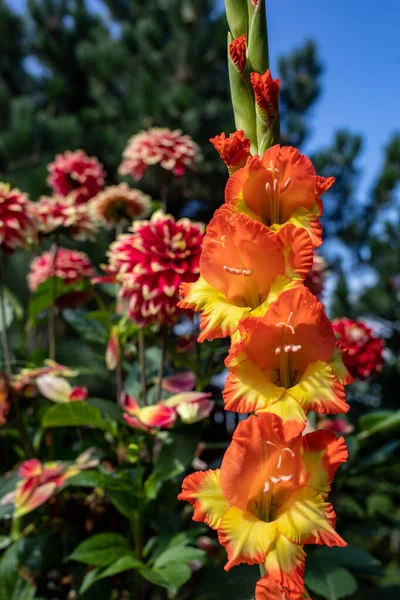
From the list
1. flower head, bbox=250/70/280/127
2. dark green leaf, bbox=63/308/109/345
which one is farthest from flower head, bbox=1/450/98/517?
flower head, bbox=250/70/280/127

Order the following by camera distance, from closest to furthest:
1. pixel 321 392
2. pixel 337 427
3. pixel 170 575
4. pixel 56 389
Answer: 1. pixel 321 392
2. pixel 170 575
3. pixel 56 389
4. pixel 337 427

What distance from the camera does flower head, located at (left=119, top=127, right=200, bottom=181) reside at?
2.36 ft

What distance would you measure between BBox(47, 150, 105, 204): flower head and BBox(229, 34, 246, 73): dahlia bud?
0.56 meters

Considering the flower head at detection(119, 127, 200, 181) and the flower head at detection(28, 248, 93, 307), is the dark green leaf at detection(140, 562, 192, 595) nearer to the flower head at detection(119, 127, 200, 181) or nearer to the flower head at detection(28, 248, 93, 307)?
the flower head at detection(28, 248, 93, 307)

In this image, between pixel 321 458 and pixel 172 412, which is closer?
pixel 321 458

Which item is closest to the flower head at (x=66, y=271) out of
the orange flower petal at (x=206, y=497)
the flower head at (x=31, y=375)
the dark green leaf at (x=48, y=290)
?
the dark green leaf at (x=48, y=290)

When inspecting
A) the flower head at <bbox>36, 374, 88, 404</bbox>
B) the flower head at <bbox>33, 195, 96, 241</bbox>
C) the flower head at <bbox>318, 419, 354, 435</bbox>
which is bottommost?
the flower head at <bbox>318, 419, 354, 435</bbox>

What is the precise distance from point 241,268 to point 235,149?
71 mm

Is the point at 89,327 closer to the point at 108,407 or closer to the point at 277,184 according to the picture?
the point at 108,407

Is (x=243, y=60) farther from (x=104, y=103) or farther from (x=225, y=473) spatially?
(x=104, y=103)

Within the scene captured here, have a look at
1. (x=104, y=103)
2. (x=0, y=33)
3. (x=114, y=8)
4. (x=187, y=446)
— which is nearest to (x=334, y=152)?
(x=104, y=103)

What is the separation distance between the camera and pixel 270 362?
282 mm

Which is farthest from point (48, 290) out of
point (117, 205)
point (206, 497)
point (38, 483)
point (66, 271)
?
point (206, 497)

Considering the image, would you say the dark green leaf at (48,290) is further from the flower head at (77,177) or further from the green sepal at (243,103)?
the green sepal at (243,103)
